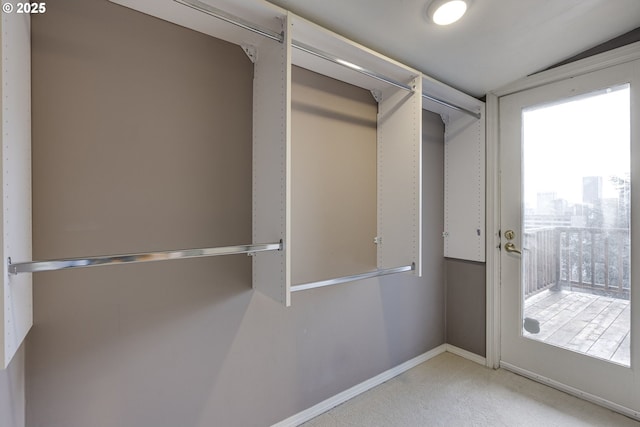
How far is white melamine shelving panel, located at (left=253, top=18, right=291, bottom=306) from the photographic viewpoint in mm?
1290

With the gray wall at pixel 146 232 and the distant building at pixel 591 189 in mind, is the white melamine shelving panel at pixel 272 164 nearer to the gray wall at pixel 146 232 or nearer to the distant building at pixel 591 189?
the gray wall at pixel 146 232

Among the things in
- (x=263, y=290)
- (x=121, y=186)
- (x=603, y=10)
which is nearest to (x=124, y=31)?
(x=121, y=186)

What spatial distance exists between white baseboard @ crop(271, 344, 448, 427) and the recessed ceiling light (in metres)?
2.37

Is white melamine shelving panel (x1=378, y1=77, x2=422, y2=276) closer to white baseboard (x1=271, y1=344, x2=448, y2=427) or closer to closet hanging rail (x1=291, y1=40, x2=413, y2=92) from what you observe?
closet hanging rail (x1=291, y1=40, x2=413, y2=92)

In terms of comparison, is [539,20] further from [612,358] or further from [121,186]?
[121,186]

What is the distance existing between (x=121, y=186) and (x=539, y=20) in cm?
238

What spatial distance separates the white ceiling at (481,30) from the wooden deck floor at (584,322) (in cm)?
172

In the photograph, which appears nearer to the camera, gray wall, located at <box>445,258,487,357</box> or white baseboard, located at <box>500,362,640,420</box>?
white baseboard, located at <box>500,362,640,420</box>

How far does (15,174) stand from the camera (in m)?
0.89

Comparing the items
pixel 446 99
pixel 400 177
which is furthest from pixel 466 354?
pixel 446 99

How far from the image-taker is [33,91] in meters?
1.05

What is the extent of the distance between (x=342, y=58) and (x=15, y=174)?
60.5 inches

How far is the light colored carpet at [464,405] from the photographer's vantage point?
1770 mm

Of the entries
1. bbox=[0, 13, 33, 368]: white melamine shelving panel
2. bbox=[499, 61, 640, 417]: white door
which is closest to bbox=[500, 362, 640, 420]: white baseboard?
bbox=[499, 61, 640, 417]: white door
